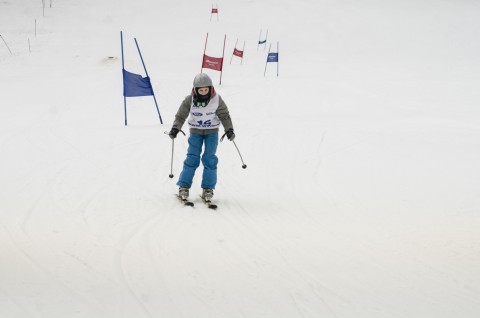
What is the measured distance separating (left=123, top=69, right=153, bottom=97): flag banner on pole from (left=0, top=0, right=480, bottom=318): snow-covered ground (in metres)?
0.88

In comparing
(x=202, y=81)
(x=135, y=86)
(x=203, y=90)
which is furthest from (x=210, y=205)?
(x=135, y=86)

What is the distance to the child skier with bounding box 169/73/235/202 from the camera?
530 cm

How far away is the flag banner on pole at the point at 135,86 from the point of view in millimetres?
10844

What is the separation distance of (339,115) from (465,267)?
9.78m

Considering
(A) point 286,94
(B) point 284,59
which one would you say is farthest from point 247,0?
(A) point 286,94

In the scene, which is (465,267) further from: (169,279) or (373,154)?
(373,154)

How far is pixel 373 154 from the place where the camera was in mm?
8734

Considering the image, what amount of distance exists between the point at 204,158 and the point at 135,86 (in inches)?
237

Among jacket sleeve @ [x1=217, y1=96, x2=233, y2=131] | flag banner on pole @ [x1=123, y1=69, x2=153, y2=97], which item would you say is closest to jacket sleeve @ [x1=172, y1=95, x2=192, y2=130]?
jacket sleeve @ [x1=217, y1=96, x2=233, y2=131]

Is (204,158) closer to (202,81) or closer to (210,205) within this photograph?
(210,205)

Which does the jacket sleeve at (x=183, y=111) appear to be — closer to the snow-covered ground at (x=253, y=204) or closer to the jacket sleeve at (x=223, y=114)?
the jacket sleeve at (x=223, y=114)

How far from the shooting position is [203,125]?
17.7ft

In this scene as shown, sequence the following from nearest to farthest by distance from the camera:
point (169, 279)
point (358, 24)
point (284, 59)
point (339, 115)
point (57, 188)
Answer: point (169, 279) < point (57, 188) < point (339, 115) < point (284, 59) < point (358, 24)

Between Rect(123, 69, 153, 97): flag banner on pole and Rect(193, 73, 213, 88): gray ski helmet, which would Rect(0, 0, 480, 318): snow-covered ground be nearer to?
Rect(123, 69, 153, 97): flag banner on pole
